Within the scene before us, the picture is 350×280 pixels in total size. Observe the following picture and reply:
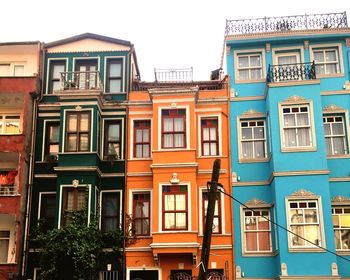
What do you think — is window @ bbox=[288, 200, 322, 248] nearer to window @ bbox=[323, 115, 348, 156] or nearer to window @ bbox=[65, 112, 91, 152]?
window @ bbox=[323, 115, 348, 156]

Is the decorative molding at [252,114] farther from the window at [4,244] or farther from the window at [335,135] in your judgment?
the window at [4,244]

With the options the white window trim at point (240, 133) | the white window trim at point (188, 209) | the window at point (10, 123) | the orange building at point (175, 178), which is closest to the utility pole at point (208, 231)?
the orange building at point (175, 178)

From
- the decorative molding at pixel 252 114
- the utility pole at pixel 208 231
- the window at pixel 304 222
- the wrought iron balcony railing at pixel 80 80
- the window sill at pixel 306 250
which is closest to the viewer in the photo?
the utility pole at pixel 208 231

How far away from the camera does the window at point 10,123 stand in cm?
2542

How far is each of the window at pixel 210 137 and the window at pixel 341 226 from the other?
570 cm

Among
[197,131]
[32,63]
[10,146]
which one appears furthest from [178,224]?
[32,63]

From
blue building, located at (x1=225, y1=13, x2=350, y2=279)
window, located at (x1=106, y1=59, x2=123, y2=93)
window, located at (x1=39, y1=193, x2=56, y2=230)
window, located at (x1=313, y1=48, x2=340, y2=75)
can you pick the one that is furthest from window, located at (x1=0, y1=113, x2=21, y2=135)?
window, located at (x1=313, y1=48, x2=340, y2=75)

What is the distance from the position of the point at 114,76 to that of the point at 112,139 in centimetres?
311

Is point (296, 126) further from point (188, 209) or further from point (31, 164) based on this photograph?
point (31, 164)

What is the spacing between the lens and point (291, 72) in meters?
24.4

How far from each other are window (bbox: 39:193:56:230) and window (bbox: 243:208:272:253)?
836 centimetres

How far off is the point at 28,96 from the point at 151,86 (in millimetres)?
5746

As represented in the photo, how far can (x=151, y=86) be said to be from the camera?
86.4ft

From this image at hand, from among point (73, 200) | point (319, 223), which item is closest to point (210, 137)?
point (319, 223)
